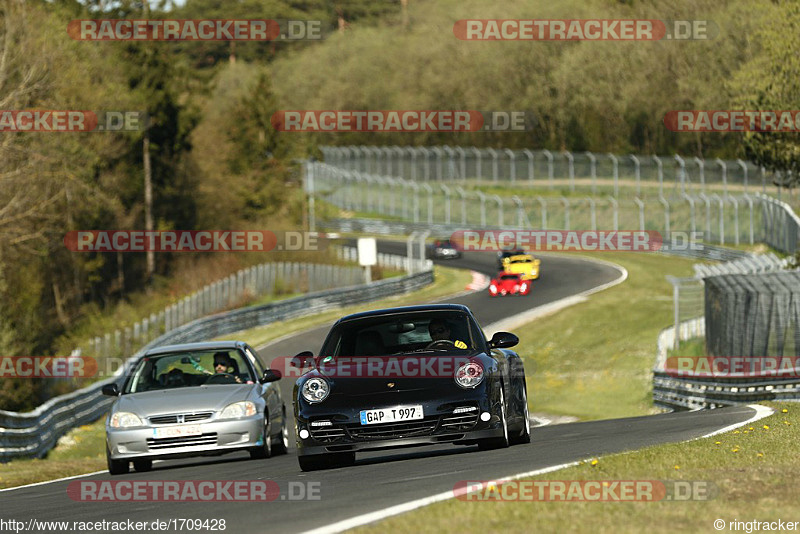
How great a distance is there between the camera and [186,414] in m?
14.9

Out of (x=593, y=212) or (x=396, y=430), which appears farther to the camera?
(x=593, y=212)

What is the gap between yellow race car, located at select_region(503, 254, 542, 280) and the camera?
52844 mm

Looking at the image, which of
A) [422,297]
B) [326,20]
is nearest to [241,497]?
[422,297]

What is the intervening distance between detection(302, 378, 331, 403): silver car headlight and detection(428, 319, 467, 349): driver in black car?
1227 mm

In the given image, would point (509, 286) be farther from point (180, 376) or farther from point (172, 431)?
point (172, 431)

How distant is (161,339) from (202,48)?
12128 centimetres

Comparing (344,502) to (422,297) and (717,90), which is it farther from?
(717,90)

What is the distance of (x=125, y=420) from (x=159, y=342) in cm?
2340

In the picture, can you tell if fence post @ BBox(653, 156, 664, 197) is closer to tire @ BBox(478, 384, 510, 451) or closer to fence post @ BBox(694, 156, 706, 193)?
fence post @ BBox(694, 156, 706, 193)

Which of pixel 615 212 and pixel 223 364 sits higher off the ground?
pixel 223 364

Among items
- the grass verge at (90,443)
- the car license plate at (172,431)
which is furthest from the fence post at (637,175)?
the car license plate at (172,431)

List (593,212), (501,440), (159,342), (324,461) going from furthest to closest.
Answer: (593,212), (159,342), (501,440), (324,461)

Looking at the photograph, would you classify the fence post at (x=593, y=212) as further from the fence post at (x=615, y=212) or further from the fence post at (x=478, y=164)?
the fence post at (x=478, y=164)

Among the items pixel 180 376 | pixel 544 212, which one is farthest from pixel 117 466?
pixel 544 212
